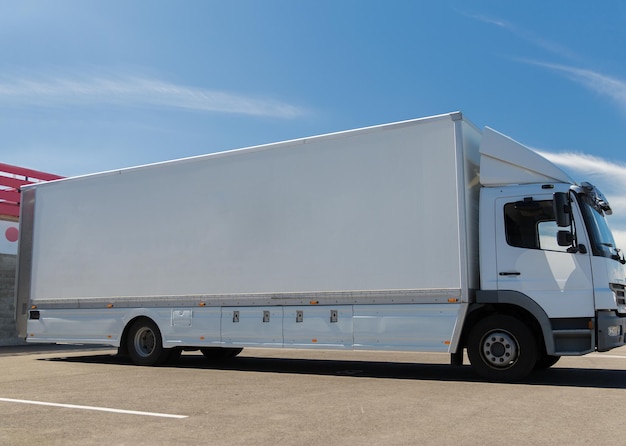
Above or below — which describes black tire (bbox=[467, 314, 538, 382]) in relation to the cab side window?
below

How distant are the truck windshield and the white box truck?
0.11 feet

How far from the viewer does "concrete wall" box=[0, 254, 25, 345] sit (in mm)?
18719

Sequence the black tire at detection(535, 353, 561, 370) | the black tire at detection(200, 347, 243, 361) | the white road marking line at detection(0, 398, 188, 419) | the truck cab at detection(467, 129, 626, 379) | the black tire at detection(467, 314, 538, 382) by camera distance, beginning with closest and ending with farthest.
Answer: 1. the white road marking line at detection(0, 398, 188, 419)
2. the truck cab at detection(467, 129, 626, 379)
3. the black tire at detection(467, 314, 538, 382)
4. the black tire at detection(535, 353, 561, 370)
5. the black tire at detection(200, 347, 243, 361)

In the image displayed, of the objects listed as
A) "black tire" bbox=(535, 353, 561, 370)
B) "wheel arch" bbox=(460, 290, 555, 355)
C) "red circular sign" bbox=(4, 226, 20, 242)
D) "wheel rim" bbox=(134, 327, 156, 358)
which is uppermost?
"red circular sign" bbox=(4, 226, 20, 242)

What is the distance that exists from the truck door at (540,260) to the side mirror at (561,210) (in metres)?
0.18

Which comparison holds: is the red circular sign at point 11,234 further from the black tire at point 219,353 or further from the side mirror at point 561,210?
the side mirror at point 561,210

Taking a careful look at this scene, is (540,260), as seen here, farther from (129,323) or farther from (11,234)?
(11,234)

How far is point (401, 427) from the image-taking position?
561cm

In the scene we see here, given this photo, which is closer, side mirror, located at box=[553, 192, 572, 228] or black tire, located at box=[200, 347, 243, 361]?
side mirror, located at box=[553, 192, 572, 228]

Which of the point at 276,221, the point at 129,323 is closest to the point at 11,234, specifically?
the point at 129,323

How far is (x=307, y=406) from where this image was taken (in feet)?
22.2

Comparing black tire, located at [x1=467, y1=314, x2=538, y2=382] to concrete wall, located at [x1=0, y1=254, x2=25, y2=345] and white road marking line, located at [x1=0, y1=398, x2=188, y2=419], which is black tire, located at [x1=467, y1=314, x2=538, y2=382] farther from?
concrete wall, located at [x1=0, y1=254, x2=25, y2=345]

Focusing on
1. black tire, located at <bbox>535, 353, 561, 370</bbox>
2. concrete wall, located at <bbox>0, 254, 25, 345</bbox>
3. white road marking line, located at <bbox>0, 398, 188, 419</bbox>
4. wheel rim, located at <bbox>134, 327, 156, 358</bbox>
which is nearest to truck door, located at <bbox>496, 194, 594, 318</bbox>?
black tire, located at <bbox>535, 353, 561, 370</bbox>

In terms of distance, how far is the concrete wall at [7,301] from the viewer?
61.4 ft
